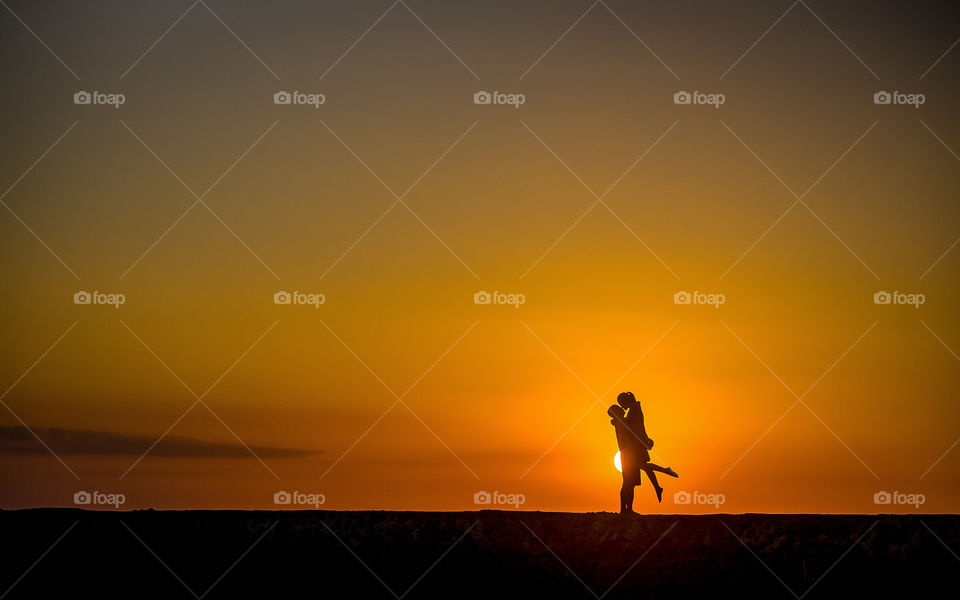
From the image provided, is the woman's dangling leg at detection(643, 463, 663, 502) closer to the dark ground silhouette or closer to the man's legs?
the man's legs

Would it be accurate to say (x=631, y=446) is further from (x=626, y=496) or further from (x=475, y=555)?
(x=475, y=555)

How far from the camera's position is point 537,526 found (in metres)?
14.8

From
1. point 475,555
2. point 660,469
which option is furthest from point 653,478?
point 475,555

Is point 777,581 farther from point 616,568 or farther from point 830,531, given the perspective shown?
point 616,568

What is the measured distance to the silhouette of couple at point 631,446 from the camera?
17656 mm

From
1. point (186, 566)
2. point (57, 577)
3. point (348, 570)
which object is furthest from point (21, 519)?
point (348, 570)

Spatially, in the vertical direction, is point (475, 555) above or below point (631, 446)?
below

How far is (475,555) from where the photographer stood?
14.6 metres

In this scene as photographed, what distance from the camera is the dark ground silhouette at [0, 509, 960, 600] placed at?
14.4 m

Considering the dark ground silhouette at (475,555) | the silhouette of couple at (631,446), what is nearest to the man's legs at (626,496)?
the silhouette of couple at (631,446)

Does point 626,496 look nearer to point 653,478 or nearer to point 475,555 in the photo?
point 653,478

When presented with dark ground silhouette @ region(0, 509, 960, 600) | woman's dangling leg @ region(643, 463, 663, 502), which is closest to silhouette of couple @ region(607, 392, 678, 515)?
woman's dangling leg @ region(643, 463, 663, 502)

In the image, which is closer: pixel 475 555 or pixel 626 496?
pixel 475 555

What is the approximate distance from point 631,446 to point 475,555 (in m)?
4.25
